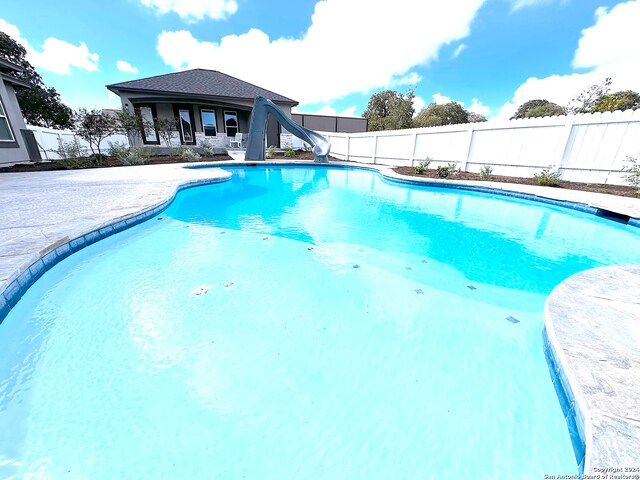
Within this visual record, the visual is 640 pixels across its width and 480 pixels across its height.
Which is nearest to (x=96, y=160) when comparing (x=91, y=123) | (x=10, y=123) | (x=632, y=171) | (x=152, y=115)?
(x=91, y=123)

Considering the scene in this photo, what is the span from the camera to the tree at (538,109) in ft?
139

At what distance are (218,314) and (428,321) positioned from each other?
8.16 feet

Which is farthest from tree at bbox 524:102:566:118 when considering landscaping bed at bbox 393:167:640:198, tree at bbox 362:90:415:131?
landscaping bed at bbox 393:167:640:198

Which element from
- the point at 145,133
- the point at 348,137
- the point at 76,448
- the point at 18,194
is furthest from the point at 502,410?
the point at 145,133

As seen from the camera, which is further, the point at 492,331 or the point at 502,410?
the point at 492,331

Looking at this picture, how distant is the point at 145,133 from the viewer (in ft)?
55.2

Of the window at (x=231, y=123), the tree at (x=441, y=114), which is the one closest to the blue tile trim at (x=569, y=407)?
the window at (x=231, y=123)

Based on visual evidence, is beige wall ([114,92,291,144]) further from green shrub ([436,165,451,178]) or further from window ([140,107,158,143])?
green shrub ([436,165,451,178])

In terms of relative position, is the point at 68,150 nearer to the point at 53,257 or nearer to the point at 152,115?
the point at 152,115

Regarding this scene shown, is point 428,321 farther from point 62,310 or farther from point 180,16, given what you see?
point 180,16

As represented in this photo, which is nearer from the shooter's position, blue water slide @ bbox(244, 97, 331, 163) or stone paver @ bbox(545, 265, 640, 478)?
stone paver @ bbox(545, 265, 640, 478)

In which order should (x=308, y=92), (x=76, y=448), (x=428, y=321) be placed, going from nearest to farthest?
(x=76, y=448)
(x=428, y=321)
(x=308, y=92)

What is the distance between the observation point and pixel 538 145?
985 cm

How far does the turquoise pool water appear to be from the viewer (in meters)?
1.74
